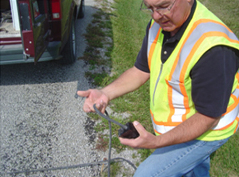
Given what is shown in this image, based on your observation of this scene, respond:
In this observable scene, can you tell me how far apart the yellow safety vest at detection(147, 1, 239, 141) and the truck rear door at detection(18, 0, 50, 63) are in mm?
1758

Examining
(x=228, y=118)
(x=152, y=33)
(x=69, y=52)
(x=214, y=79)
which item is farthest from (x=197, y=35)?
(x=69, y=52)

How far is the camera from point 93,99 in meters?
1.74

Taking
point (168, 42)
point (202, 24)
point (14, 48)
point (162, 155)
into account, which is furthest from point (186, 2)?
point (14, 48)

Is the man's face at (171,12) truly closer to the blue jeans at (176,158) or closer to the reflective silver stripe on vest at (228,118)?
the reflective silver stripe on vest at (228,118)

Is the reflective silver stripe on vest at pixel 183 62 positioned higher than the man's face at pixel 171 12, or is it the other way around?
the man's face at pixel 171 12

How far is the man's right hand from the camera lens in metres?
1.71

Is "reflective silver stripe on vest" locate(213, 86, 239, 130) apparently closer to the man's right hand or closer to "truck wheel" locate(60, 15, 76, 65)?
the man's right hand

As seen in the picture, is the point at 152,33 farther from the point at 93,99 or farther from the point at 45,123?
the point at 45,123

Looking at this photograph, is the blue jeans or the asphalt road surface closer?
the blue jeans

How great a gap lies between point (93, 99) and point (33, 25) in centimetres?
168

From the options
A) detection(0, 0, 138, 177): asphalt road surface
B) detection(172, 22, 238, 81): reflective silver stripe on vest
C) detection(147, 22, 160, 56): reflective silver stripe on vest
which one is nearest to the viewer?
detection(172, 22, 238, 81): reflective silver stripe on vest

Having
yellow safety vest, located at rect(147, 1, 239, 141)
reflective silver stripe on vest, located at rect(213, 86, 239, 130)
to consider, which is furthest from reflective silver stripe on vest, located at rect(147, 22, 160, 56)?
reflective silver stripe on vest, located at rect(213, 86, 239, 130)

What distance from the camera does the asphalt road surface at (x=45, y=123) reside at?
8.76 ft

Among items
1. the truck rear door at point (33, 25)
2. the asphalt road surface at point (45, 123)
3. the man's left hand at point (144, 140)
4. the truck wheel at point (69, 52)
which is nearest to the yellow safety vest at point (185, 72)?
the man's left hand at point (144, 140)
